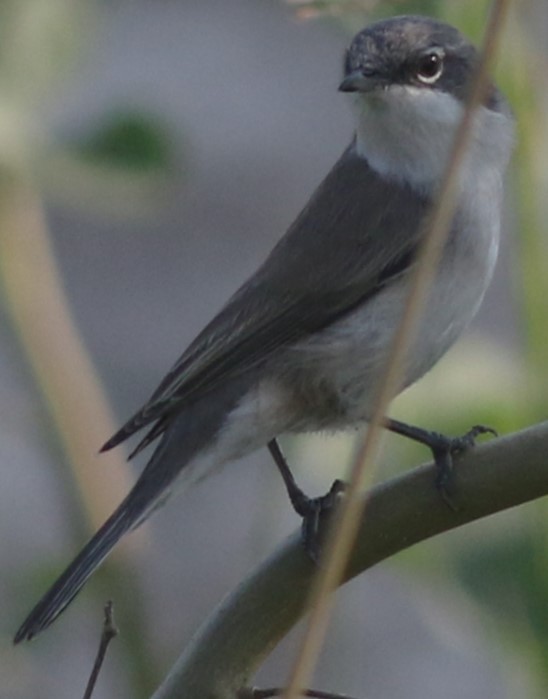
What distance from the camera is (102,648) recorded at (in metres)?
1.58

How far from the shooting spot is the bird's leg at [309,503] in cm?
183

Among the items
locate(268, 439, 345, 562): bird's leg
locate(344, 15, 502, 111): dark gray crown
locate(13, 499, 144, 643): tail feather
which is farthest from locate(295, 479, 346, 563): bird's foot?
locate(344, 15, 502, 111): dark gray crown

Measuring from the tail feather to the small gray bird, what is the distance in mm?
157

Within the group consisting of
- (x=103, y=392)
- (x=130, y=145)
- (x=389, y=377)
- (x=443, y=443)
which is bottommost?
(x=103, y=392)

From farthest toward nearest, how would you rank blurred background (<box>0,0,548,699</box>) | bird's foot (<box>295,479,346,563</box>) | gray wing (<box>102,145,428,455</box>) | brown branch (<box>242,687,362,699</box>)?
1. gray wing (<box>102,145,428,455</box>)
2. blurred background (<box>0,0,548,699</box>)
3. bird's foot (<box>295,479,346,563</box>)
4. brown branch (<box>242,687,362,699</box>)

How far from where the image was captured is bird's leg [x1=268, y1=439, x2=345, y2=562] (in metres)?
1.83

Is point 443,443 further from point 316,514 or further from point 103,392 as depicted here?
point 103,392

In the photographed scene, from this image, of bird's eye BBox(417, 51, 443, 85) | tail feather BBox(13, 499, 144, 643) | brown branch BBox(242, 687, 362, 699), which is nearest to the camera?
brown branch BBox(242, 687, 362, 699)

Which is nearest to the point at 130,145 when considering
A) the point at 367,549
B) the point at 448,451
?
the point at 448,451

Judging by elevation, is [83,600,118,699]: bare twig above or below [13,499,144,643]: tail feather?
above

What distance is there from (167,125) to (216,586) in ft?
10.2

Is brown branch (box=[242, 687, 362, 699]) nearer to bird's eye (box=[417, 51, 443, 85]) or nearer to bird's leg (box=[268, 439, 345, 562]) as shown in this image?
bird's leg (box=[268, 439, 345, 562])

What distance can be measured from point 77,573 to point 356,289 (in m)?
0.76

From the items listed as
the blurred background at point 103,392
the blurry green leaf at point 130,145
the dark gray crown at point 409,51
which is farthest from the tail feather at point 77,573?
the dark gray crown at point 409,51
